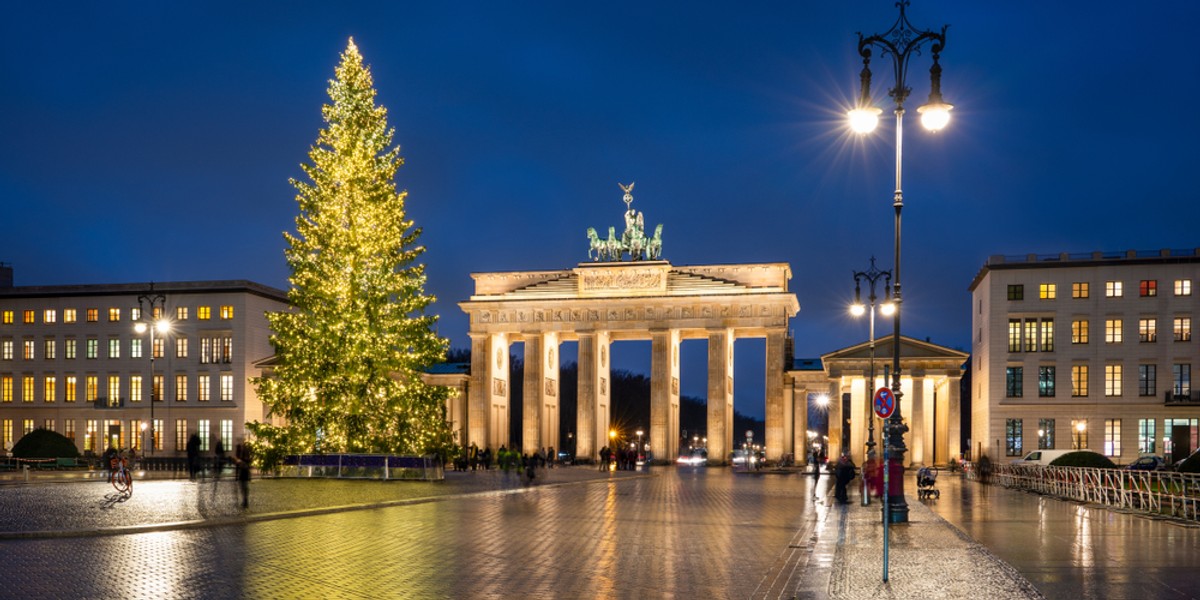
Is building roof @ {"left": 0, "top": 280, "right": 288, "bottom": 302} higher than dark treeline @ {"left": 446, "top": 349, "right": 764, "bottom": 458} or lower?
higher

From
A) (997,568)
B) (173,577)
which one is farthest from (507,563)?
(997,568)

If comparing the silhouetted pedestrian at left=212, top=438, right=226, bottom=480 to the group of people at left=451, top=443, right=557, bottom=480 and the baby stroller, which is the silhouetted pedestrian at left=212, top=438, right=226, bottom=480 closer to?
the group of people at left=451, top=443, right=557, bottom=480

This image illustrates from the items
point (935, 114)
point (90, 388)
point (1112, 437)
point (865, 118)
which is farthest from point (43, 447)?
point (1112, 437)

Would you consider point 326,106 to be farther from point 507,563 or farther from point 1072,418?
point 1072,418

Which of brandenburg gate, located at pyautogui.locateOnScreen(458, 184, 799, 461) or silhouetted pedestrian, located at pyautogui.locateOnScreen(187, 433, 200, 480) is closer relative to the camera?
silhouetted pedestrian, located at pyautogui.locateOnScreen(187, 433, 200, 480)

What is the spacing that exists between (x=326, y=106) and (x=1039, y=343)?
52.4 metres

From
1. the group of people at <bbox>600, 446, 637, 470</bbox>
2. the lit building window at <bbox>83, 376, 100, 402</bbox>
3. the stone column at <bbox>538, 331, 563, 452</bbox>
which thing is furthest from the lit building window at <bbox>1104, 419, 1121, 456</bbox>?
the lit building window at <bbox>83, 376, 100, 402</bbox>

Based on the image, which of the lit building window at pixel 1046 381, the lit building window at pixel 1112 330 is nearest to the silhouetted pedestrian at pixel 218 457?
the lit building window at pixel 1046 381

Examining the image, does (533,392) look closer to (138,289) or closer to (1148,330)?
(138,289)

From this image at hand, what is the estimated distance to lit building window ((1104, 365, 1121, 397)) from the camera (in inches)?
2923

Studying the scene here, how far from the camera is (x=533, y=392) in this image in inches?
3479

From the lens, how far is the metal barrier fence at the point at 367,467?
43406 millimetres

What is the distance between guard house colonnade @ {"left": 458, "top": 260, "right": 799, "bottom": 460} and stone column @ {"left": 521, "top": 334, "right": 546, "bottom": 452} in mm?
79

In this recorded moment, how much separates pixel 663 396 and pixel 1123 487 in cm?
5285
